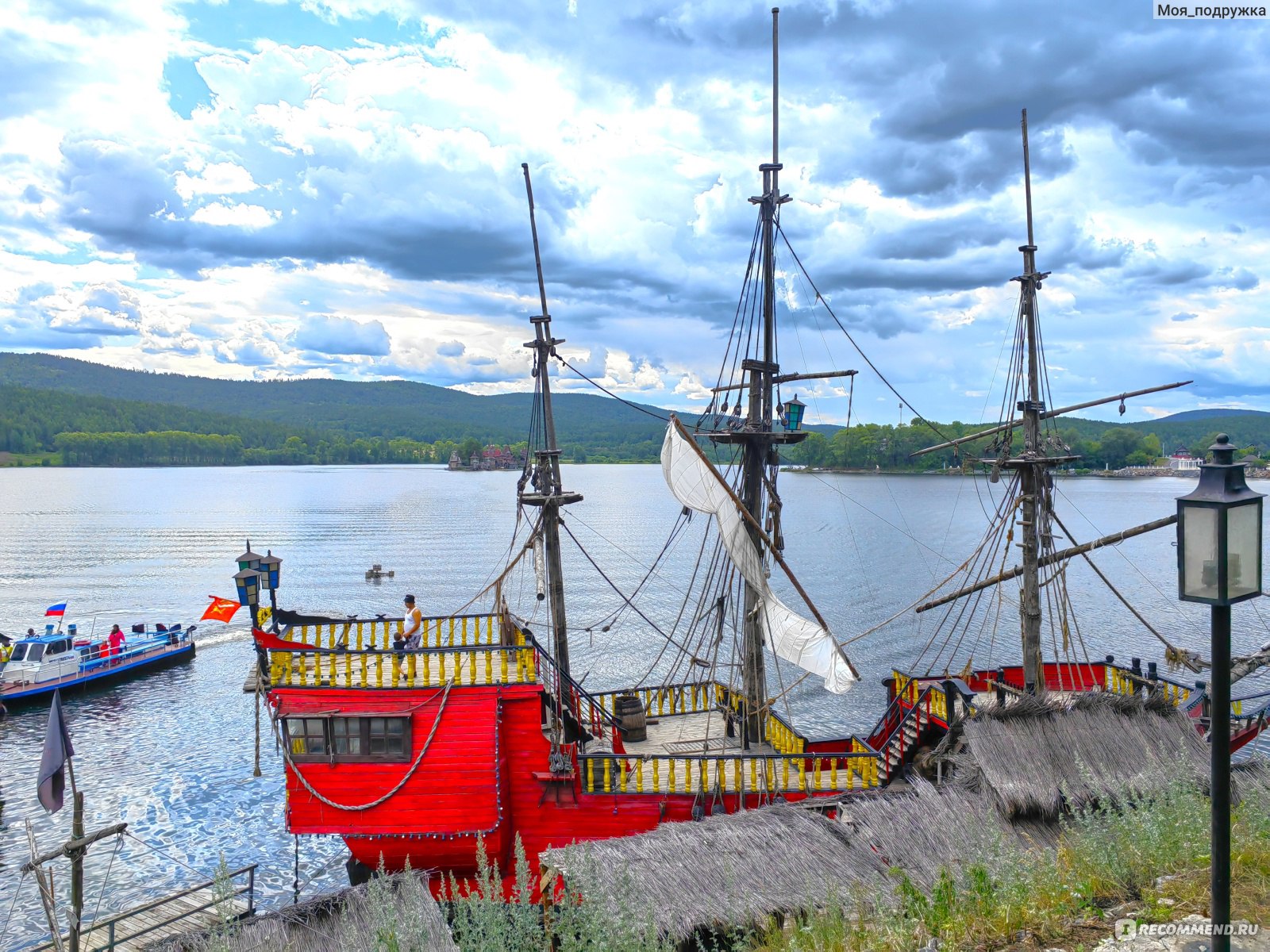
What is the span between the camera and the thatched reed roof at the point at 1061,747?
13.5 metres

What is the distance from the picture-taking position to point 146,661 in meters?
43.1

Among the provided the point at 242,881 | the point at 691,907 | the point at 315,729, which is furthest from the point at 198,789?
the point at 691,907

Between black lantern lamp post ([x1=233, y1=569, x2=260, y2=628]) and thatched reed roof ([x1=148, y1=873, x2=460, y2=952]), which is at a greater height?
black lantern lamp post ([x1=233, y1=569, x2=260, y2=628])

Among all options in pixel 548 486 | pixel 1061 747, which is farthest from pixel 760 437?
pixel 1061 747

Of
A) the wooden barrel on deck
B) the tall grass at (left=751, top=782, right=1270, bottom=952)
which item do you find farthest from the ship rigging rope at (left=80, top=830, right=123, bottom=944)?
the tall grass at (left=751, top=782, right=1270, bottom=952)

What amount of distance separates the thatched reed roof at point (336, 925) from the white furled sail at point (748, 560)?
9659 millimetres

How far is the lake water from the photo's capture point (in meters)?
24.2

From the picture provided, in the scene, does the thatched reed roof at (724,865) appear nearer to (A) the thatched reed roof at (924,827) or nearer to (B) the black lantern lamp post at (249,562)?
(A) the thatched reed roof at (924,827)

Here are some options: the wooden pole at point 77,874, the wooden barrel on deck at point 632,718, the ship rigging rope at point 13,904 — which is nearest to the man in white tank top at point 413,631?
the wooden barrel on deck at point 632,718

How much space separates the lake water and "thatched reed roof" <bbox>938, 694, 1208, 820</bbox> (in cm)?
1657

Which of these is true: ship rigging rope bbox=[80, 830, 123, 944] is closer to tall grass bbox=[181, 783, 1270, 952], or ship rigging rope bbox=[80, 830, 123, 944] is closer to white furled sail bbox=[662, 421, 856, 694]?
tall grass bbox=[181, 783, 1270, 952]

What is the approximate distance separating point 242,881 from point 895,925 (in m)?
19.7

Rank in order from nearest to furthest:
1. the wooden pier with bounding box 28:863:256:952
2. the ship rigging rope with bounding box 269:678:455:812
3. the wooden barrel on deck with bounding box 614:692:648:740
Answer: the wooden pier with bounding box 28:863:256:952 → the ship rigging rope with bounding box 269:678:455:812 → the wooden barrel on deck with bounding box 614:692:648:740

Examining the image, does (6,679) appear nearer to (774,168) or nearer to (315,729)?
(315,729)
